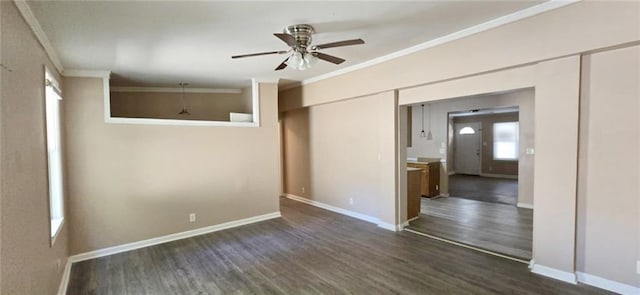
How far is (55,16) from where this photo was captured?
2430 mm

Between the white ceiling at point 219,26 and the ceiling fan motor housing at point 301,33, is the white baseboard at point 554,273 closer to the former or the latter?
the white ceiling at point 219,26

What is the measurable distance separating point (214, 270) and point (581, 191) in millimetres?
3891

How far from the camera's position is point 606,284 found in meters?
2.62

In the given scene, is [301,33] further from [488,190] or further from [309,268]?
[488,190]

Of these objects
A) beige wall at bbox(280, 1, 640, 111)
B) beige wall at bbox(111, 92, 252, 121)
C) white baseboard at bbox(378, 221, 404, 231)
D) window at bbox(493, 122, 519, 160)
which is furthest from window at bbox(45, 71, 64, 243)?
window at bbox(493, 122, 519, 160)

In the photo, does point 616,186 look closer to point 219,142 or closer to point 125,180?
point 219,142

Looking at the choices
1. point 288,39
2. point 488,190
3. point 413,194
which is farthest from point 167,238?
point 488,190

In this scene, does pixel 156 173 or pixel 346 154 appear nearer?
pixel 156 173

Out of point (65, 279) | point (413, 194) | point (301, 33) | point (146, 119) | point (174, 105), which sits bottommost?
point (65, 279)

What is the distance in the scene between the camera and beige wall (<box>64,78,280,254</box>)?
3789 millimetres

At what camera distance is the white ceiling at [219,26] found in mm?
2453

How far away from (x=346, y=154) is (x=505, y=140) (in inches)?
314

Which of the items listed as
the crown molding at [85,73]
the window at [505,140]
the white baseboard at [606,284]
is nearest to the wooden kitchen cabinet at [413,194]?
the white baseboard at [606,284]

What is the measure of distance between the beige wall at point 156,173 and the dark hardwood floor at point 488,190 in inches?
193
